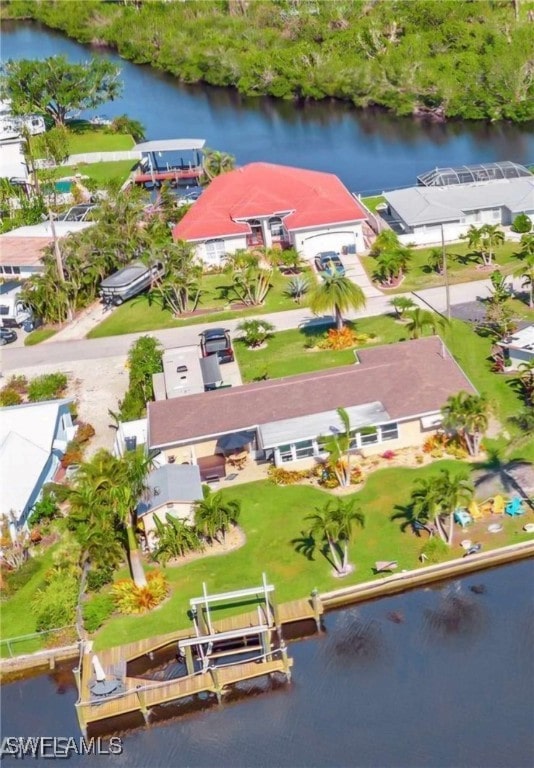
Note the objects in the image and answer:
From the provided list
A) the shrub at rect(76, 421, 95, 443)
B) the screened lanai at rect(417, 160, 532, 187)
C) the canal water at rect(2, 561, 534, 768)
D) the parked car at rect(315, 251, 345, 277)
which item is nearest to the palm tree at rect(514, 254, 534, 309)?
the parked car at rect(315, 251, 345, 277)

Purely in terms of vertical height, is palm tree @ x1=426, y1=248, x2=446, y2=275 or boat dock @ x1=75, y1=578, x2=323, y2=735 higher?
palm tree @ x1=426, y1=248, x2=446, y2=275

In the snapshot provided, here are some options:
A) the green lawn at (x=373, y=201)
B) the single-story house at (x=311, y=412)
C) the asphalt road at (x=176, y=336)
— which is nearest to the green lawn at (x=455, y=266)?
the asphalt road at (x=176, y=336)

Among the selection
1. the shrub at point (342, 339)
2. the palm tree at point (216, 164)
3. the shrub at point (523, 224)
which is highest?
the palm tree at point (216, 164)

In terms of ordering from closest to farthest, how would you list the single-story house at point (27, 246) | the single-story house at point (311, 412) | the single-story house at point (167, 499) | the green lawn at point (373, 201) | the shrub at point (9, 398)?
the single-story house at point (167, 499), the single-story house at point (311, 412), the shrub at point (9, 398), the single-story house at point (27, 246), the green lawn at point (373, 201)

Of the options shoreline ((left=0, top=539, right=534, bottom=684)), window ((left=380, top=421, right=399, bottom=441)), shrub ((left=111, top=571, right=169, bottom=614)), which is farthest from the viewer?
window ((left=380, top=421, right=399, bottom=441))

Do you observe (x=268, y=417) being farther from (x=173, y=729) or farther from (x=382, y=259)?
(x=382, y=259)

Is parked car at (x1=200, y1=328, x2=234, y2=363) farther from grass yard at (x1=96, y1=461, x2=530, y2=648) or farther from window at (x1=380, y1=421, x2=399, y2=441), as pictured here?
grass yard at (x1=96, y1=461, x2=530, y2=648)

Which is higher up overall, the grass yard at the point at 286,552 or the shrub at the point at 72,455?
the shrub at the point at 72,455

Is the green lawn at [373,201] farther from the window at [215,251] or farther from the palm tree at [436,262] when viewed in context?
the window at [215,251]
